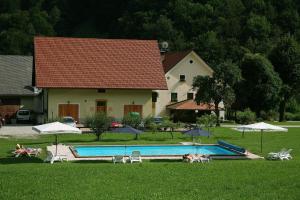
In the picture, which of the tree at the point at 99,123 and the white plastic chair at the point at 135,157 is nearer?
the white plastic chair at the point at 135,157

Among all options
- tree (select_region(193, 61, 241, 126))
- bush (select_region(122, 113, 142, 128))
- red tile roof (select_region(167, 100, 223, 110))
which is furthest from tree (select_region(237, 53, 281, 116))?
bush (select_region(122, 113, 142, 128))

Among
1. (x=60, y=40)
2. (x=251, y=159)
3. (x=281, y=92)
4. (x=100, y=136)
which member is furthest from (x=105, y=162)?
(x=281, y=92)

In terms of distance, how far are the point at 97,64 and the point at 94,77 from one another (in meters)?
2.02

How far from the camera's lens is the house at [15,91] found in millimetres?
53375

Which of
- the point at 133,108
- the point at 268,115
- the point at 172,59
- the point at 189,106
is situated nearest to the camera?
the point at 133,108

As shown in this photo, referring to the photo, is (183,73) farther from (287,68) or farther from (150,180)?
(150,180)

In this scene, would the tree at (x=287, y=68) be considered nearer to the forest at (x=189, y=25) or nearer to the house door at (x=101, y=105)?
the forest at (x=189, y=25)

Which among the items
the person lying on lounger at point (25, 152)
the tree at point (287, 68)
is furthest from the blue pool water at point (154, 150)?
the tree at point (287, 68)

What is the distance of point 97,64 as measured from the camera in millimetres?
51938

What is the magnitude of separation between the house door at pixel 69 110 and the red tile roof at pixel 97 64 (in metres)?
1.81

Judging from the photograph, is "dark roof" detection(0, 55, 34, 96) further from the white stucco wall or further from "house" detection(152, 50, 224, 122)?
the white stucco wall

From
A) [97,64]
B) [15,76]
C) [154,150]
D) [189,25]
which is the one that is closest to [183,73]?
[97,64]

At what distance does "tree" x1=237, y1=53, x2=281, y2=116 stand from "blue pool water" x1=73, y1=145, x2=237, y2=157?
25935 millimetres

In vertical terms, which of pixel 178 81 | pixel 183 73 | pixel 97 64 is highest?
pixel 97 64
